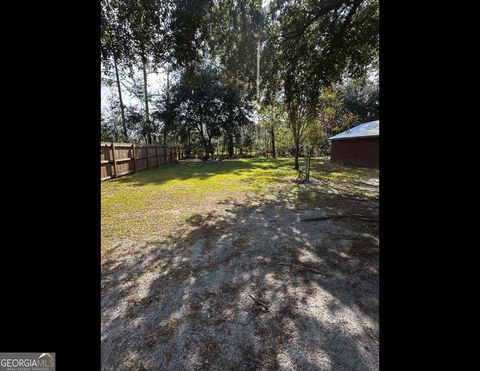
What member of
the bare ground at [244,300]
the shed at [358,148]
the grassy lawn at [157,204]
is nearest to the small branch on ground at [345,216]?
the bare ground at [244,300]

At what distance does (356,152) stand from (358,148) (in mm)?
323

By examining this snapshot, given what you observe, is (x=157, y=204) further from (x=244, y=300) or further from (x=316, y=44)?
(x=316, y=44)

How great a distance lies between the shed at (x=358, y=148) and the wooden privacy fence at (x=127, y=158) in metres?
13.9

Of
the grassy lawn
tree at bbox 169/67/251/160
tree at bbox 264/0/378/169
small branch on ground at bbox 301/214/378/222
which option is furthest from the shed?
small branch on ground at bbox 301/214/378/222

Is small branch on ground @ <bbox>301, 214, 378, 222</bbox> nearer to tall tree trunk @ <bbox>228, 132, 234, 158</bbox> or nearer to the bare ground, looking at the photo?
the bare ground

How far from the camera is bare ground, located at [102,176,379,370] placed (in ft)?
5.45

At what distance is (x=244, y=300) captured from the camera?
2.27m

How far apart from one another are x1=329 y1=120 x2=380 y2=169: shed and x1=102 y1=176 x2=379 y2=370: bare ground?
1185cm

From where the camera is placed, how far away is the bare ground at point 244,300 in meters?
1.66

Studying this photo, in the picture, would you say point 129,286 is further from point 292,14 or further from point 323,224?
point 292,14

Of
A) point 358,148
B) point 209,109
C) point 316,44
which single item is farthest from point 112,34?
point 209,109

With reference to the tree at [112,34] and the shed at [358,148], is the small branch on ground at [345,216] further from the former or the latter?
the shed at [358,148]
